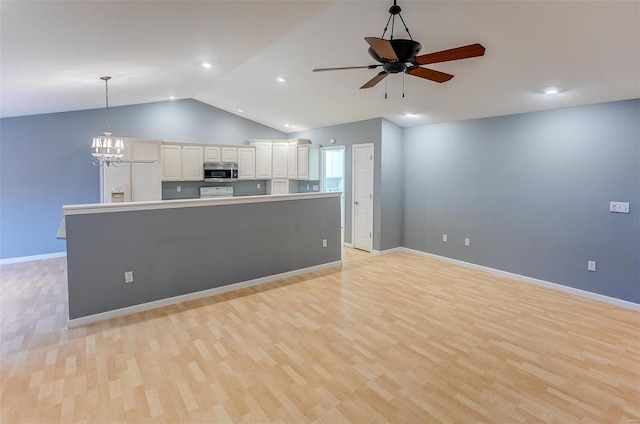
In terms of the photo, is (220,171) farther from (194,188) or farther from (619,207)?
(619,207)

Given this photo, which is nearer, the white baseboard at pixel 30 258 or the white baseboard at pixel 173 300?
the white baseboard at pixel 173 300

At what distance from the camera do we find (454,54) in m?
2.36

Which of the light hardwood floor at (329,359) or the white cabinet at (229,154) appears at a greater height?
the white cabinet at (229,154)

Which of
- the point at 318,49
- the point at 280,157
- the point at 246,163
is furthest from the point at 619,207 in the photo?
the point at 246,163

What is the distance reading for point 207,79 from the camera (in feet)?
17.2

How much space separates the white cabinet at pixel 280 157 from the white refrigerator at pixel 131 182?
2465mm

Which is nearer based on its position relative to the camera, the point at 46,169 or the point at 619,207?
the point at 619,207

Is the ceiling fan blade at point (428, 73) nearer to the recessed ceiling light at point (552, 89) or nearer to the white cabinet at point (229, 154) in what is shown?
the recessed ceiling light at point (552, 89)

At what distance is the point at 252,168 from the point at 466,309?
5.43m

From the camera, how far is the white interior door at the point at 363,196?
6059mm

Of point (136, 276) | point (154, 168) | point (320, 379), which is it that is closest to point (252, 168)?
point (154, 168)

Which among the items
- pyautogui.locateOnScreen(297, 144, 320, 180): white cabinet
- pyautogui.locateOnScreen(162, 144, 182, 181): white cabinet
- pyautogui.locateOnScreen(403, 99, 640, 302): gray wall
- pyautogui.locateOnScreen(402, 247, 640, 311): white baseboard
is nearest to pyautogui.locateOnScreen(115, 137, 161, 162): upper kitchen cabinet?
pyautogui.locateOnScreen(162, 144, 182, 181): white cabinet

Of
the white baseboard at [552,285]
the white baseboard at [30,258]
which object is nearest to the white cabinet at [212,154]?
the white baseboard at [30,258]

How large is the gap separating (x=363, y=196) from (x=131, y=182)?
4391 mm
